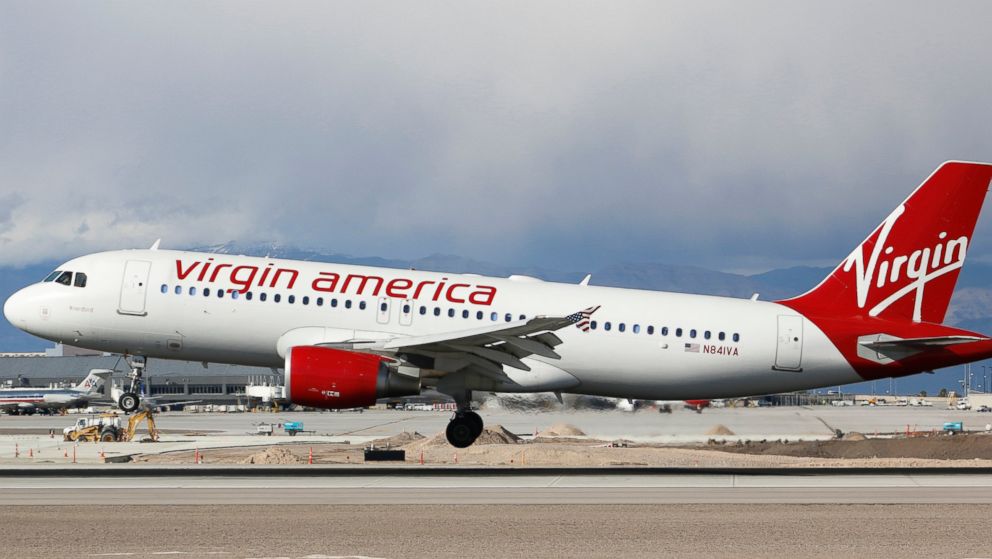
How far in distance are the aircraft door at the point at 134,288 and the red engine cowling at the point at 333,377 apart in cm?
480

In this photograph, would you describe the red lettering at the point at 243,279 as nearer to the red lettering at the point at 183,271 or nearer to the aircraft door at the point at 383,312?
the red lettering at the point at 183,271

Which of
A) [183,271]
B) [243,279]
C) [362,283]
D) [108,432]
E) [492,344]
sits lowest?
A: [108,432]

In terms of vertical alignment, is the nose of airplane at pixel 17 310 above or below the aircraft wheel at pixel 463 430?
above

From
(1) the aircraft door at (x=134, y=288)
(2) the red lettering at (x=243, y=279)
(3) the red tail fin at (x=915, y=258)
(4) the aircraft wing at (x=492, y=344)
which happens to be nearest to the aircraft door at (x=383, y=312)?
(4) the aircraft wing at (x=492, y=344)

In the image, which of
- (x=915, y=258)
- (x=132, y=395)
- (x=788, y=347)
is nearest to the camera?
(x=132, y=395)

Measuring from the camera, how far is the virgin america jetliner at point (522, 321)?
3194cm

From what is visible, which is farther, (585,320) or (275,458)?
(275,458)

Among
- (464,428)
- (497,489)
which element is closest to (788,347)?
(464,428)

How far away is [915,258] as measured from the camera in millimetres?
34688

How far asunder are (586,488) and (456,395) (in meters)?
6.53

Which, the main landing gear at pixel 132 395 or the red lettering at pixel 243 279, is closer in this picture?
the red lettering at pixel 243 279

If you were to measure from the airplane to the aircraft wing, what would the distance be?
9156cm

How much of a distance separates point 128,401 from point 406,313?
26.4 feet

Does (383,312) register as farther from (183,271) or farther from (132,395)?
(132,395)
